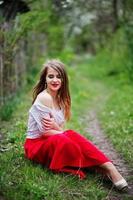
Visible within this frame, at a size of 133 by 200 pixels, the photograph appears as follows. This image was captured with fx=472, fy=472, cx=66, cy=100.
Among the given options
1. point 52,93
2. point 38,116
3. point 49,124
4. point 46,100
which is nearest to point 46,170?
point 49,124

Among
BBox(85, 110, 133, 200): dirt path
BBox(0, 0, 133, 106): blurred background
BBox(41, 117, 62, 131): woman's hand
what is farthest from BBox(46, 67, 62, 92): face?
BBox(0, 0, 133, 106): blurred background

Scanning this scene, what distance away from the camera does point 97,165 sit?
5652 millimetres

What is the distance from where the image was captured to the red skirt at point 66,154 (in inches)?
216

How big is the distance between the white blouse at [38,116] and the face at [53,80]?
0.97 feet

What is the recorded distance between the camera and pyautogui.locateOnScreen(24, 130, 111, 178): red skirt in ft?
18.0

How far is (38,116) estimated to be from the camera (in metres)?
5.82

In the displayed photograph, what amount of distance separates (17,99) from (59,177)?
5370 millimetres

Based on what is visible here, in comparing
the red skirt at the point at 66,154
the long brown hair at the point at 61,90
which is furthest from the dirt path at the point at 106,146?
the long brown hair at the point at 61,90

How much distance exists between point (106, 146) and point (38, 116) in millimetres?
2216

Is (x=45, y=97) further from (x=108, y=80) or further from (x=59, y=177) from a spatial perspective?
(x=108, y=80)

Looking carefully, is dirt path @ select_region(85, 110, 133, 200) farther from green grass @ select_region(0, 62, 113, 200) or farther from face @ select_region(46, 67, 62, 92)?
face @ select_region(46, 67, 62, 92)

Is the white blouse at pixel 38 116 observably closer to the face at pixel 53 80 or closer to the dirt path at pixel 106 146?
the face at pixel 53 80

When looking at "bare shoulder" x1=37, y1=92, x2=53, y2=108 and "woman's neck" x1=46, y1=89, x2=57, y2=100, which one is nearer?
"bare shoulder" x1=37, y1=92, x2=53, y2=108

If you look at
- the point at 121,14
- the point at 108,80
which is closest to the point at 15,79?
the point at 108,80
